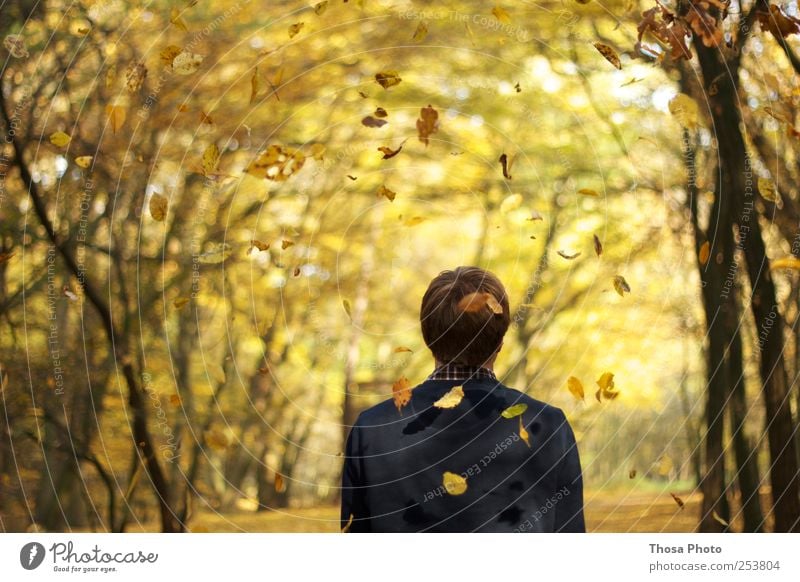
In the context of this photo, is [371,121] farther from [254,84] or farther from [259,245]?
[259,245]

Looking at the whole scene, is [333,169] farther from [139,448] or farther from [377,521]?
[377,521]

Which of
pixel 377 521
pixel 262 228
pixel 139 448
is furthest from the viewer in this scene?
pixel 262 228

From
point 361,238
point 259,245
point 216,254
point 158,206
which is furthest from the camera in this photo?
point 361,238

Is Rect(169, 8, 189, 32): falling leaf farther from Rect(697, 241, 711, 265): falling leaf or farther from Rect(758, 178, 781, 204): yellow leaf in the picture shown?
Rect(758, 178, 781, 204): yellow leaf

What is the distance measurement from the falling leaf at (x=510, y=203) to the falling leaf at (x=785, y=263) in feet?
11.9

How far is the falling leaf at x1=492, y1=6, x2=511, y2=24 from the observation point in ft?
24.7

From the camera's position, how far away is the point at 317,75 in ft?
25.9

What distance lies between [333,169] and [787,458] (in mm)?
5045

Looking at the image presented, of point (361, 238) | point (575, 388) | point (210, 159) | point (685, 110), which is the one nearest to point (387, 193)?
point (361, 238)

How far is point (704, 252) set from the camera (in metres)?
6.76

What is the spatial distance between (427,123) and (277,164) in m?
1.48

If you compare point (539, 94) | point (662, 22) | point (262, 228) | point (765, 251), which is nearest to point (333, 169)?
point (262, 228)

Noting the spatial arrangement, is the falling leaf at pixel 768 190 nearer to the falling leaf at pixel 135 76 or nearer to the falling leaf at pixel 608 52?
the falling leaf at pixel 608 52

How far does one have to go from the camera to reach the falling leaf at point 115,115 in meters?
6.77
